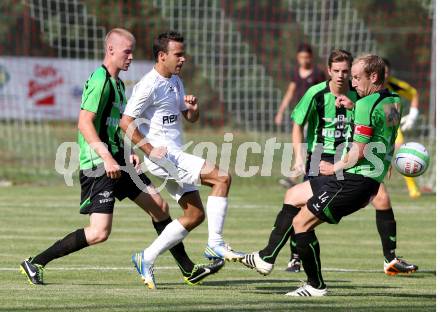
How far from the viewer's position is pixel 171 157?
8.92 m

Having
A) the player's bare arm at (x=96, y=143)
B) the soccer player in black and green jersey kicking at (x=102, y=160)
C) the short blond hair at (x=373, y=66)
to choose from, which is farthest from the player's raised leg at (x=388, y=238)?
the player's bare arm at (x=96, y=143)

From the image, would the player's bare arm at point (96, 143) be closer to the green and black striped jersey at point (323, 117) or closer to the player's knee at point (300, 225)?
the player's knee at point (300, 225)

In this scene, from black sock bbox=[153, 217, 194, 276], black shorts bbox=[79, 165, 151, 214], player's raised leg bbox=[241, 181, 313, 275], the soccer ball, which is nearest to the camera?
black shorts bbox=[79, 165, 151, 214]

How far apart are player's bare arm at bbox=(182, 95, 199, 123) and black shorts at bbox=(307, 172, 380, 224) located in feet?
4.47

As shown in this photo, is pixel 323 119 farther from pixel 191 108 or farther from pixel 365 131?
pixel 365 131

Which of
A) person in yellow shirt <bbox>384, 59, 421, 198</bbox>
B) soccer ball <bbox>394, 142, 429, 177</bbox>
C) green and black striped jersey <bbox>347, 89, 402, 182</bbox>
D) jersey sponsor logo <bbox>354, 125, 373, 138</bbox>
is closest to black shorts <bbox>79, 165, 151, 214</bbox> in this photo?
green and black striped jersey <bbox>347, 89, 402, 182</bbox>

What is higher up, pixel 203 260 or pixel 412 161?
pixel 412 161

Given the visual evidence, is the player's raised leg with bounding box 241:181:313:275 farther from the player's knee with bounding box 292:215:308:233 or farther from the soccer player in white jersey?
the player's knee with bounding box 292:215:308:233

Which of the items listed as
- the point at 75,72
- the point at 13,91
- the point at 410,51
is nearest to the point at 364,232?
the point at 75,72

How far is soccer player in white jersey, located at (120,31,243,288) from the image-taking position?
882 centimetres

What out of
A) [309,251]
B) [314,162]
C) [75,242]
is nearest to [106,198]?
[75,242]

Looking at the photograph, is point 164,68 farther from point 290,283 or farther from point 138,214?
point 138,214

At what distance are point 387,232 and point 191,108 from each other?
2436 mm

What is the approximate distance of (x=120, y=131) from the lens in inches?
349
